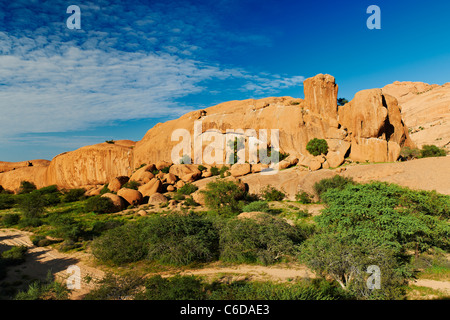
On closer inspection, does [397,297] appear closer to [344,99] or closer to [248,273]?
[248,273]

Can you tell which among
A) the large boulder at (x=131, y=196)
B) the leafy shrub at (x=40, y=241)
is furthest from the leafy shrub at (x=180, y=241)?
the large boulder at (x=131, y=196)

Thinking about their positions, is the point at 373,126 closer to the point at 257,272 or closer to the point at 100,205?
the point at 257,272

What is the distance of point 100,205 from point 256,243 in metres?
22.5

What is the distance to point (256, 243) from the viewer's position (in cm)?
1497

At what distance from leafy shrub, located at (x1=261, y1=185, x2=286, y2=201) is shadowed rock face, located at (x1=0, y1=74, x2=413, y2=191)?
11922 millimetres

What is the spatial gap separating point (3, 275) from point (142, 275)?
8374mm

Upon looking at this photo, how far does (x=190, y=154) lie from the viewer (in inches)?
1863

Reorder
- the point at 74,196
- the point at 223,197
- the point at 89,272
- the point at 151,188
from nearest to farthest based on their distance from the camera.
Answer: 1. the point at 89,272
2. the point at 223,197
3. the point at 151,188
4. the point at 74,196

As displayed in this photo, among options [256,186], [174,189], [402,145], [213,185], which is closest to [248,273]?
[213,185]

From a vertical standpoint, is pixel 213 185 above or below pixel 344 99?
below

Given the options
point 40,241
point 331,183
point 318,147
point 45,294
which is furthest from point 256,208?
point 318,147

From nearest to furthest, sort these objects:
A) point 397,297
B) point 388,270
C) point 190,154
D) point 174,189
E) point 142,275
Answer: point 397,297 < point 388,270 < point 142,275 < point 174,189 < point 190,154

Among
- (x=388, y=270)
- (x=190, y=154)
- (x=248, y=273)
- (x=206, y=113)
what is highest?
(x=206, y=113)

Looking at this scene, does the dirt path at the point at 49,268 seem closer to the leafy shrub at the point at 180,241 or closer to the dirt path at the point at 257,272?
the leafy shrub at the point at 180,241
